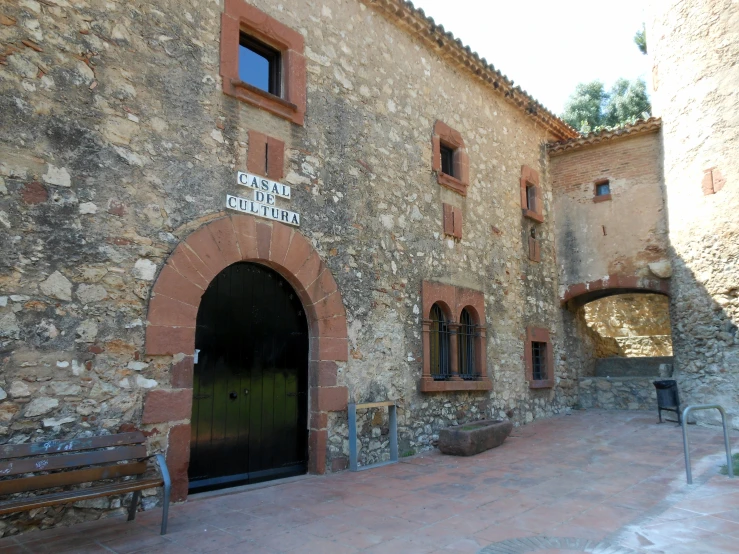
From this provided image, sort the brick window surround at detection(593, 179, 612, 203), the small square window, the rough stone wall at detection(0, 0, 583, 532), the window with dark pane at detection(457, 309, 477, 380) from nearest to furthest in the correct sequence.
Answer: the rough stone wall at detection(0, 0, 583, 532)
the window with dark pane at detection(457, 309, 477, 380)
the brick window surround at detection(593, 179, 612, 203)
the small square window

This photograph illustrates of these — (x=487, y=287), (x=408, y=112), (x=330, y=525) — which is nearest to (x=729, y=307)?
(x=487, y=287)

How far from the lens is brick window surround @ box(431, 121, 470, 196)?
8.42m

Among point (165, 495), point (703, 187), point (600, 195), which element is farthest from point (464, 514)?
point (600, 195)

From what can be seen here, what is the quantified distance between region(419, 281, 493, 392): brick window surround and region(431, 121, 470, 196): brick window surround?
163 cm

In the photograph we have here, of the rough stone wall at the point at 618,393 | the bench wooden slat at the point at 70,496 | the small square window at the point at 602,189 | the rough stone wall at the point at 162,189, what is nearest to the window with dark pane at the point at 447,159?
the rough stone wall at the point at 162,189

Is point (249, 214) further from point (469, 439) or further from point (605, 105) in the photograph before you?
point (605, 105)

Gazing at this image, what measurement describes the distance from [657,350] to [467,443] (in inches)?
401

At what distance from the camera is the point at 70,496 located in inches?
144

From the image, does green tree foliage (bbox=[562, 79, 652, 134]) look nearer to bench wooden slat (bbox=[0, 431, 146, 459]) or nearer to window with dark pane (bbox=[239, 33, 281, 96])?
window with dark pane (bbox=[239, 33, 281, 96])

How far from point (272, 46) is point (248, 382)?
3.80 metres

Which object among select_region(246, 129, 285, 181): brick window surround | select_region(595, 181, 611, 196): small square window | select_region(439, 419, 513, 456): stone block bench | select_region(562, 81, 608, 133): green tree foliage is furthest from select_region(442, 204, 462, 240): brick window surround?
select_region(562, 81, 608, 133): green tree foliage

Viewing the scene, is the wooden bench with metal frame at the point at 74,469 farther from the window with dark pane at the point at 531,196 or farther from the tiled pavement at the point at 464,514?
the window with dark pane at the point at 531,196

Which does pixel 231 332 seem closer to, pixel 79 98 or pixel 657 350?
pixel 79 98

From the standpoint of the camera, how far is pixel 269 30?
622 cm
